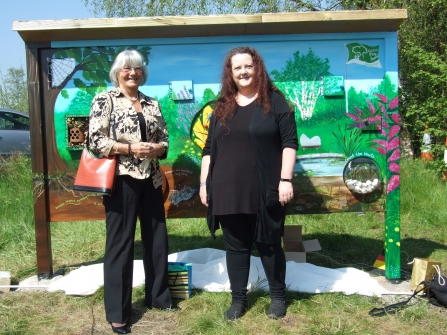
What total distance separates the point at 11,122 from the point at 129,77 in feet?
27.2

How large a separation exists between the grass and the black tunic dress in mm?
803

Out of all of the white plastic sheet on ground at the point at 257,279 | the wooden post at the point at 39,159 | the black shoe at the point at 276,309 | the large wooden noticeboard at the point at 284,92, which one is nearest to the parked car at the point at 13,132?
the wooden post at the point at 39,159

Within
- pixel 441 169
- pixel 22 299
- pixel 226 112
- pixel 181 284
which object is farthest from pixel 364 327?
pixel 441 169

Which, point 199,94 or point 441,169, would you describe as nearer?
point 199,94

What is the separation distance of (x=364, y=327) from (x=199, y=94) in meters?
2.21

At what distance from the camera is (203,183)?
3484 millimetres

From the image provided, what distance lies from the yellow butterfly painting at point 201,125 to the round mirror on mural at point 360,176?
1238 mm

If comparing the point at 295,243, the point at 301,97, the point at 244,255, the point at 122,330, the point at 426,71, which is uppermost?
the point at 426,71

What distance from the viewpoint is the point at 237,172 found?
3242mm

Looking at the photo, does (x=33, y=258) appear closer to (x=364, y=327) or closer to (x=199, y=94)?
(x=199, y=94)

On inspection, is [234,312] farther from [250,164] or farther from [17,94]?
[17,94]

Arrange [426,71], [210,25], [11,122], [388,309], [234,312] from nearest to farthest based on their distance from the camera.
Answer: [234,312] → [388,309] → [210,25] → [426,71] → [11,122]

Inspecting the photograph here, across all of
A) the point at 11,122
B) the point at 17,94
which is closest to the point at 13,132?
the point at 11,122

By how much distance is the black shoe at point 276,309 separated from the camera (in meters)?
3.39
